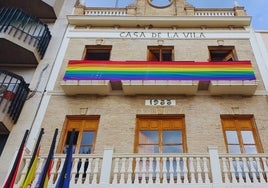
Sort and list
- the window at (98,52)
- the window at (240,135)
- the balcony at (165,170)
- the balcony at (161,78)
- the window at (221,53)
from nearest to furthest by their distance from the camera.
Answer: the balcony at (165,170) → the window at (240,135) → the balcony at (161,78) → the window at (221,53) → the window at (98,52)

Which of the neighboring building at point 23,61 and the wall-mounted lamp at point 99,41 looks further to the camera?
the wall-mounted lamp at point 99,41

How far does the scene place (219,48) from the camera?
12.3m

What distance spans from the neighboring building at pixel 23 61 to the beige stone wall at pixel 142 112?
2.63ft

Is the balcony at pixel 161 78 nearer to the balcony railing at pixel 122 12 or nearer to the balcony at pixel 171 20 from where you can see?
the balcony at pixel 171 20

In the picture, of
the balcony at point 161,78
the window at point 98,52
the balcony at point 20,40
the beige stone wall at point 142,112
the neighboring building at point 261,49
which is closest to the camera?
the beige stone wall at point 142,112

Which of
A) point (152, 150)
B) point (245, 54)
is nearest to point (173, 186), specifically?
point (152, 150)

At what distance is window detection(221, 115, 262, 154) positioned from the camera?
898 centimetres

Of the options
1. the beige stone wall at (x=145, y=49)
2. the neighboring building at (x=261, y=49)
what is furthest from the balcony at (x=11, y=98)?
the neighboring building at (x=261, y=49)

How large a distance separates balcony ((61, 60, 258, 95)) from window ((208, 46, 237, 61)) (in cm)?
146

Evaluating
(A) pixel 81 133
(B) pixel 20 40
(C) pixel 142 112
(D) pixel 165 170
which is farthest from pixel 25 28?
(D) pixel 165 170

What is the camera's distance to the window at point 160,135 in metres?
9.03

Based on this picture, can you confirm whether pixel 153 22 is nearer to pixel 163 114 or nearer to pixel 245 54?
pixel 245 54

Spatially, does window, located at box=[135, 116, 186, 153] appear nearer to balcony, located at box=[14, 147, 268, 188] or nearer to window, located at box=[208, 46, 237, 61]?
balcony, located at box=[14, 147, 268, 188]

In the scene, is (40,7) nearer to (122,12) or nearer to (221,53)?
(122,12)
